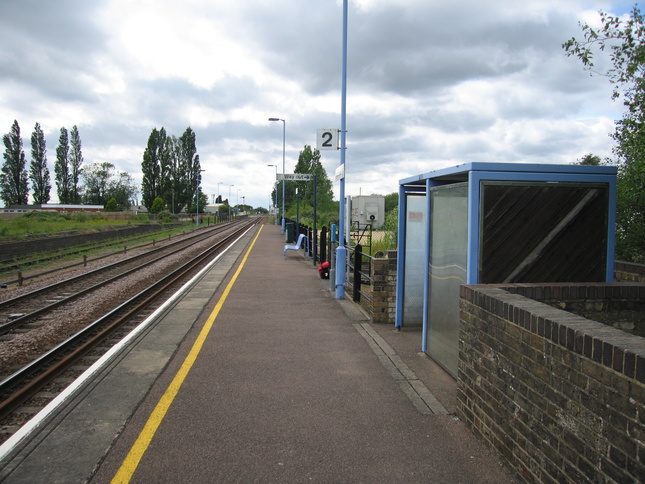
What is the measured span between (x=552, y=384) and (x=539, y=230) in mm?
2130

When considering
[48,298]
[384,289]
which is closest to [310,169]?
[48,298]

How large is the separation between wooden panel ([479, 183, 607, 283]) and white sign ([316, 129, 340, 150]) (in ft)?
23.3

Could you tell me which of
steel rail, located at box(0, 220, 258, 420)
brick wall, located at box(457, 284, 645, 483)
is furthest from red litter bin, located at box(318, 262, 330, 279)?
brick wall, located at box(457, 284, 645, 483)

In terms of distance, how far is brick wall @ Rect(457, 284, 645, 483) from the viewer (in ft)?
7.86

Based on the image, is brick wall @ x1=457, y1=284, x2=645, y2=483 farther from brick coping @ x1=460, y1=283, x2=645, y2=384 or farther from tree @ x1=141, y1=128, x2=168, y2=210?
tree @ x1=141, y1=128, x2=168, y2=210

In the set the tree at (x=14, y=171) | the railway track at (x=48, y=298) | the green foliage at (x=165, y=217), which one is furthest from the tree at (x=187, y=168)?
the railway track at (x=48, y=298)

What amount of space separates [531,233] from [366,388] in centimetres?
226

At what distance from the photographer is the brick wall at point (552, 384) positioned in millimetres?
2396

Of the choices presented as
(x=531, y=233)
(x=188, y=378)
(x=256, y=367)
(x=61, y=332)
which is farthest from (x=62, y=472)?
(x=61, y=332)

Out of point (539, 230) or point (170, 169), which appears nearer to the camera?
point (539, 230)

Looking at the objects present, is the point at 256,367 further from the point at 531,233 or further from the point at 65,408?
the point at 531,233

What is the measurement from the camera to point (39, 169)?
81.9 m

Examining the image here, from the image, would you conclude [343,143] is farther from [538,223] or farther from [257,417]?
[257,417]

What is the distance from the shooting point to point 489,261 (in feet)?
15.8
